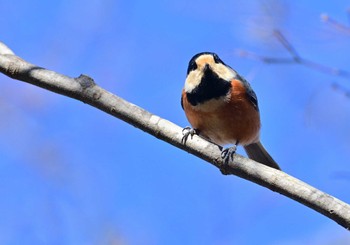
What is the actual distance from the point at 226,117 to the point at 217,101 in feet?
0.44

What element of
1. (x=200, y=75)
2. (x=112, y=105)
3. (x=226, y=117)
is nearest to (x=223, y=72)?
(x=200, y=75)

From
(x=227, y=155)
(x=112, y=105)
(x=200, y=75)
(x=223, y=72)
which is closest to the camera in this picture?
(x=112, y=105)

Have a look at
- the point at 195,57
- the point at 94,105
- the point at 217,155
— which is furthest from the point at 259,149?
the point at 94,105

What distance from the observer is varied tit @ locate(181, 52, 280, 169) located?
3.96m

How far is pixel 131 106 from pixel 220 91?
143cm

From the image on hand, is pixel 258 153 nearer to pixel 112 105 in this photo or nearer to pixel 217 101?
pixel 217 101

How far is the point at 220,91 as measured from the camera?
13.1 ft

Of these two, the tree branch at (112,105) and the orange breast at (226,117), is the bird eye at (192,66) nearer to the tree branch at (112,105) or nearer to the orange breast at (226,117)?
the orange breast at (226,117)

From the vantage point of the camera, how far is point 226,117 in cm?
400

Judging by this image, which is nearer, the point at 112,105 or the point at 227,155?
the point at 112,105

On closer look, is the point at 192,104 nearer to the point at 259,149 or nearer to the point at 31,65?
the point at 259,149

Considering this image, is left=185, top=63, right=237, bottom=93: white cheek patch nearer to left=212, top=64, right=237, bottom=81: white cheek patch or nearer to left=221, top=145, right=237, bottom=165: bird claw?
left=212, top=64, right=237, bottom=81: white cheek patch

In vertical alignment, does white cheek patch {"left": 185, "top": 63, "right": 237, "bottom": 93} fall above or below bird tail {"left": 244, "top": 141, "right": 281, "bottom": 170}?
below

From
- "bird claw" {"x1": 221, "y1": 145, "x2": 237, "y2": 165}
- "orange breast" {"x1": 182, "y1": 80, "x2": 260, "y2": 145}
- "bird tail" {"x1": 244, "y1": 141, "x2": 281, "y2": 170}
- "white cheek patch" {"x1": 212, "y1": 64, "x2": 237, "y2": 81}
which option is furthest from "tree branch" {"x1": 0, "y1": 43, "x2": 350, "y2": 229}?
"bird tail" {"x1": 244, "y1": 141, "x2": 281, "y2": 170}
